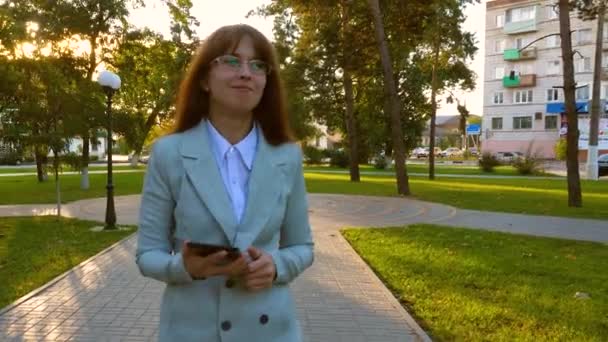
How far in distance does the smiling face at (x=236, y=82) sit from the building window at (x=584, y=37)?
62860mm

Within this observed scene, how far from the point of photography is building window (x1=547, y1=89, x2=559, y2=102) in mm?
59531

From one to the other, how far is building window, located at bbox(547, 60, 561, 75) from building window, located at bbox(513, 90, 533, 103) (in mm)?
2916

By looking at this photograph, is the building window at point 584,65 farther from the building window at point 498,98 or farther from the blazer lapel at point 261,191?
the blazer lapel at point 261,191

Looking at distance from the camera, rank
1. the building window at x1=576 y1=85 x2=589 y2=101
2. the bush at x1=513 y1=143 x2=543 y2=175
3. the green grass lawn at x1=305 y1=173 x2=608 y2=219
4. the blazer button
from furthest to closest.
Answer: the building window at x1=576 y1=85 x2=589 y2=101 → the bush at x1=513 y1=143 x2=543 y2=175 → the green grass lawn at x1=305 y1=173 x2=608 y2=219 → the blazer button

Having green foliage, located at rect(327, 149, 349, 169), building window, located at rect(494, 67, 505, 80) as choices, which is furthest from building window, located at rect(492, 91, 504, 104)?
green foliage, located at rect(327, 149, 349, 169)

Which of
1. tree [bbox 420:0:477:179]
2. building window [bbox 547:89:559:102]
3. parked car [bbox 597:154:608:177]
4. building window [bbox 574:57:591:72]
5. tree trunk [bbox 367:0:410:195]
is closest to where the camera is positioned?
tree trunk [bbox 367:0:410:195]

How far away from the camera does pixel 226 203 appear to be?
1.66m

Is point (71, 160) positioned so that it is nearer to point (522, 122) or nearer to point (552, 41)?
point (552, 41)

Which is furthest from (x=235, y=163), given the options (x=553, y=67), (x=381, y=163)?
(x=553, y=67)

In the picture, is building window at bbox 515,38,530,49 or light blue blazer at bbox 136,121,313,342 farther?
building window at bbox 515,38,530,49

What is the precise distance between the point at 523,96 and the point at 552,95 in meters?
3.18

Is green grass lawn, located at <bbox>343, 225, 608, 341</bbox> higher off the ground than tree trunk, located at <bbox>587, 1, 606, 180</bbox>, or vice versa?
tree trunk, located at <bbox>587, 1, 606, 180</bbox>

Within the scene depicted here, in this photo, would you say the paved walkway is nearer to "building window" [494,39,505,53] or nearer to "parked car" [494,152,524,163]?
"parked car" [494,152,524,163]

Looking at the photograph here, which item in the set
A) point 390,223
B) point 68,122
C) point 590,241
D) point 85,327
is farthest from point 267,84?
point 68,122
